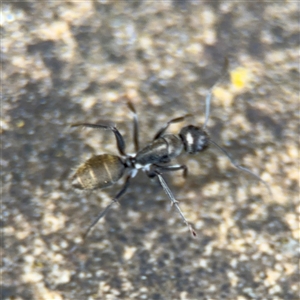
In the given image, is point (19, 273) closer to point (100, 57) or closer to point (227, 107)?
point (100, 57)

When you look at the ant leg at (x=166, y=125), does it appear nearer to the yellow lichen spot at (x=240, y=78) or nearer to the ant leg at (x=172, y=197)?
the ant leg at (x=172, y=197)

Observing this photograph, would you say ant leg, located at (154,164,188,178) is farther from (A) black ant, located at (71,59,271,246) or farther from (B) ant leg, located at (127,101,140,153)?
(B) ant leg, located at (127,101,140,153)

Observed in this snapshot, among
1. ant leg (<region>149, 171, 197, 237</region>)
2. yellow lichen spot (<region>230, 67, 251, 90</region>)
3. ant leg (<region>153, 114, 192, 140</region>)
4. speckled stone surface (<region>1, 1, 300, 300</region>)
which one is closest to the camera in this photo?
ant leg (<region>149, 171, 197, 237</region>)

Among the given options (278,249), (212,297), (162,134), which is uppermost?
(162,134)

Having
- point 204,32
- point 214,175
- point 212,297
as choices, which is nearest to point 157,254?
point 212,297

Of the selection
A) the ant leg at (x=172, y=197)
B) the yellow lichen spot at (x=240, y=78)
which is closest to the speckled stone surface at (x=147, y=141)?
the yellow lichen spot at (x=240, y=78)

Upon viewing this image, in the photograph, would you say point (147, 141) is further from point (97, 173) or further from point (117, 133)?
point (97, 173)

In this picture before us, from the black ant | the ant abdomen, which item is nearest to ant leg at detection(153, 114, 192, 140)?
the black ant
